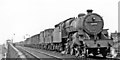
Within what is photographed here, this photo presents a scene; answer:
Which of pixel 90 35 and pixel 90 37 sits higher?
pixel 90 35

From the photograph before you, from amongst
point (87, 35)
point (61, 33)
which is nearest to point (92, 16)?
point (87, 35)

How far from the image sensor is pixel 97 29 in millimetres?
16734

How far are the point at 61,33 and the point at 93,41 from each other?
6359 mm

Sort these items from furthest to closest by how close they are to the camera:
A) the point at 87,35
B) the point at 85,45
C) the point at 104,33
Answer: the point at 104,33
the point at 87,35
the point at 85,45

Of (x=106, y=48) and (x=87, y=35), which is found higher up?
(x=87, y=35)

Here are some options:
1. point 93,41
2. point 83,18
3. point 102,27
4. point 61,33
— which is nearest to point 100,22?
point 102,27

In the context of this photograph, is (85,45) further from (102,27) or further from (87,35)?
(102,27)

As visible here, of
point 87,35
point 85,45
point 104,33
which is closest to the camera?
point 85,45

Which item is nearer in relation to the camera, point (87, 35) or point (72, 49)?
point (87, 35)

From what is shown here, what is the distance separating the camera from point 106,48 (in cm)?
1555

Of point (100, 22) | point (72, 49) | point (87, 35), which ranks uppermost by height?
point (100, 22)

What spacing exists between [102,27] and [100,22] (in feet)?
1.45

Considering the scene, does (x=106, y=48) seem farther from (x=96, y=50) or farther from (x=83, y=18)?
(x=83, y=18)

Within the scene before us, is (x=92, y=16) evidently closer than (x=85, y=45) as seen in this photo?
No
